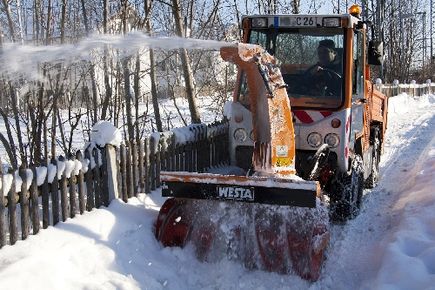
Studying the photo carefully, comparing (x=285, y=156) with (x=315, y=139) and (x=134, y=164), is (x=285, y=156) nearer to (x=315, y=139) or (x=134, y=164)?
(x=315, y=139)

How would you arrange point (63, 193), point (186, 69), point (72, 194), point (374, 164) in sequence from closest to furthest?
point (63, 193), point (72, 194), point (374, 164), point (186, 69)

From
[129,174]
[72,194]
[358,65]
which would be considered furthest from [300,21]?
[72,194]

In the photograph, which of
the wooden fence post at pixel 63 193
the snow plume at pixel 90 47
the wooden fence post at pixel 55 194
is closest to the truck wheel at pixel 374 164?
the snow plume at pixel 90 47

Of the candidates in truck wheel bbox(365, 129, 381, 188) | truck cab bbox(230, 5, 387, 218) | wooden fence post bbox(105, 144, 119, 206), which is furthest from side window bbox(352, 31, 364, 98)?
wooden fence post bbox(105, 144, 119, 206)

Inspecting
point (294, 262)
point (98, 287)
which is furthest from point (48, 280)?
point (294, 262)

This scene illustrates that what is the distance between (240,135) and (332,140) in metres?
1.10

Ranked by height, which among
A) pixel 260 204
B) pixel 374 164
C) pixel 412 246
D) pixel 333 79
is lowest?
pixel 412 246

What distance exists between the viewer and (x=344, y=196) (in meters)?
6.20

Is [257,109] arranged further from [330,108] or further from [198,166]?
[198,166]

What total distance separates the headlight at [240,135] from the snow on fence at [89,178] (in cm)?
117

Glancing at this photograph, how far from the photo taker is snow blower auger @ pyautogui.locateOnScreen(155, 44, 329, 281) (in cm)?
472

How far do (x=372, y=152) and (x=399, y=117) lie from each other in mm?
11399

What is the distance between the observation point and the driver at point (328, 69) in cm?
610

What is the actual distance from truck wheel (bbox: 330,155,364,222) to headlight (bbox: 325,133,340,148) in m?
0.41
